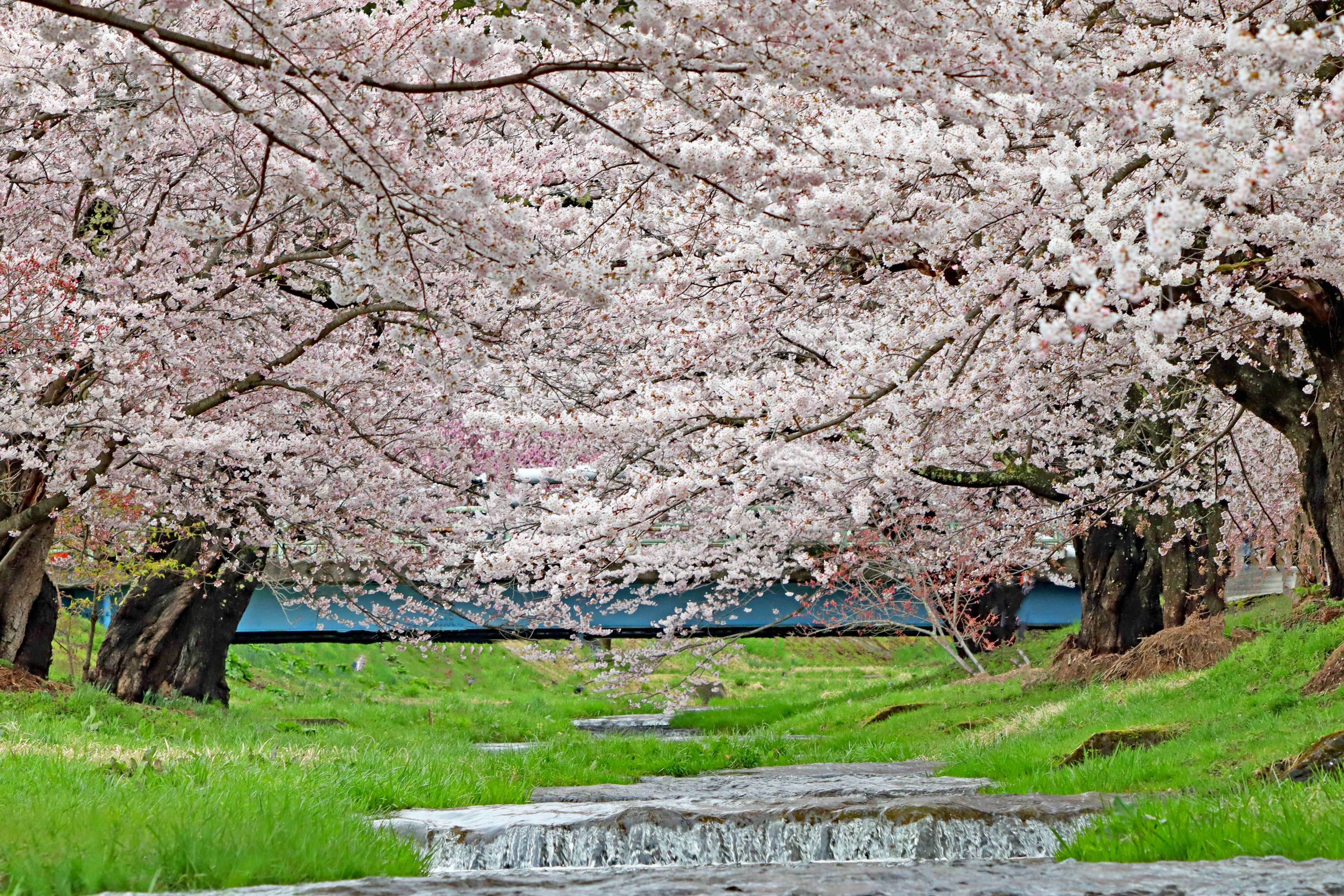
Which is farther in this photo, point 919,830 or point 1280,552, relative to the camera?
point 1280,552

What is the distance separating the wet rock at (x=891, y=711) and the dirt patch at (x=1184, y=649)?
3.82m

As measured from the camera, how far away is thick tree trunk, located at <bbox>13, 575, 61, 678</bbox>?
1338 cm

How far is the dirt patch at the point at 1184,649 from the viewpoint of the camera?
13.7m

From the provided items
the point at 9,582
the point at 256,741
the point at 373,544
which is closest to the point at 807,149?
the point at 256,741

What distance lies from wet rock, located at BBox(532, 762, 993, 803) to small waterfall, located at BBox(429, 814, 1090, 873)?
52 centimetres

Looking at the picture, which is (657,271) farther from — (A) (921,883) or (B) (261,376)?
(A) (921,883)

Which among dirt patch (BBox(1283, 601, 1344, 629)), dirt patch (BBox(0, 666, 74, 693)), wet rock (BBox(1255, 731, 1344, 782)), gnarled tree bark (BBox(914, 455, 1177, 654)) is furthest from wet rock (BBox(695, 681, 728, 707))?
wet rock (BBox(1255, 731, 1344, 782))

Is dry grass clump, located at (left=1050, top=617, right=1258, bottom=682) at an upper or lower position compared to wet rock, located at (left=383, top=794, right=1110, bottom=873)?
upper

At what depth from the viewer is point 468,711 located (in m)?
22.5

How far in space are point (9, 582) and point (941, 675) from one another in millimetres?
17035

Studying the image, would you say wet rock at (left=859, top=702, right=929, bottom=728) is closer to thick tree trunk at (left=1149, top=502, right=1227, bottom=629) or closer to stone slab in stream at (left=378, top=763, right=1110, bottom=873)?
thick tree trunk at (left=1149, top=502, right=1227, bottom=629)

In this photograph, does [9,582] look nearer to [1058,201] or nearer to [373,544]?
[373,544]

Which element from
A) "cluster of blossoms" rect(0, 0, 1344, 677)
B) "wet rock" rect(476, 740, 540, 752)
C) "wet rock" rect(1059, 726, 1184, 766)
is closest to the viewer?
"cluster of blossoms" rect(0, 0, 1344, 677)

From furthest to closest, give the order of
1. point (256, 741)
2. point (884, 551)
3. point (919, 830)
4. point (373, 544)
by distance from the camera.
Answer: point (884, 551) → point (373, 544) → point (256, 741) → point (919, 830)
